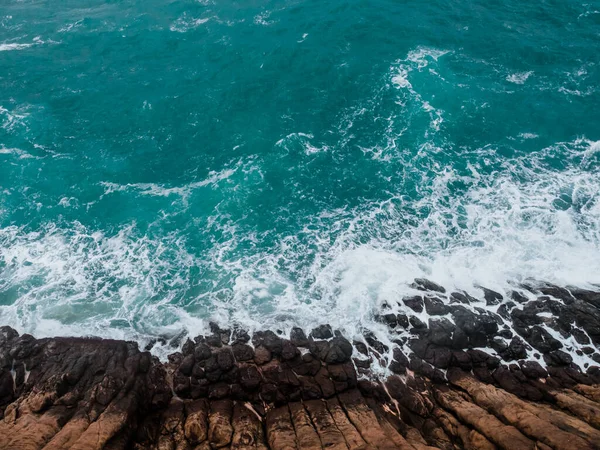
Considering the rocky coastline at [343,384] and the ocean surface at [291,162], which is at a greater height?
the ocean surface at [291,162]

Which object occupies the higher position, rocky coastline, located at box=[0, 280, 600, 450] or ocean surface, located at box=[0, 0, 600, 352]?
ocean surface, located at box=[0, 0, 600, 352]

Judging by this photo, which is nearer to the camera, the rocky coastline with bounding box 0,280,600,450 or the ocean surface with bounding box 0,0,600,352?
the rocky coastline with bounding box 0,280,600,450

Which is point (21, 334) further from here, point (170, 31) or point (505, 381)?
point (170, 31)

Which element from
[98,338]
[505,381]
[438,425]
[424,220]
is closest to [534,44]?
[424,220]

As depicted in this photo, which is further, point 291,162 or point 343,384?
point 291,162

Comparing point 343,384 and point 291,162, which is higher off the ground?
point 291,162
